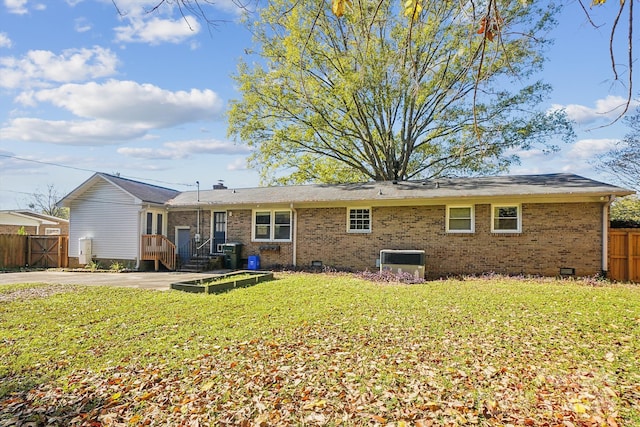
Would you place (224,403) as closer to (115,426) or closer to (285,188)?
(115,426)

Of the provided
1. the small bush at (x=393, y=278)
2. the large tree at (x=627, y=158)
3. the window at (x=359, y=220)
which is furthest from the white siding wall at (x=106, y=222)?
the large tree at (x=627, y=158)

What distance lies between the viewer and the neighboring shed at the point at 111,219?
17.3 metres

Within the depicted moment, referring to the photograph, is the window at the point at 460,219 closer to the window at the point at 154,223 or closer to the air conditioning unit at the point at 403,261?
the air conditioning unit at the point at 403,261

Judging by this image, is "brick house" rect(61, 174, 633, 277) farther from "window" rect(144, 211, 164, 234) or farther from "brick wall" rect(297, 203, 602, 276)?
"window" rect(144, 211, 164, 234)

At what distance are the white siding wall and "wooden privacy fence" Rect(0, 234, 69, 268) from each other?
2.19ft

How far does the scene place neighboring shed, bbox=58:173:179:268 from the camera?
17297 mm

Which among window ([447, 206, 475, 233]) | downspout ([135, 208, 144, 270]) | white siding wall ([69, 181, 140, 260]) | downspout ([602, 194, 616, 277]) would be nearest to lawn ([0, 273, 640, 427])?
downspout ([602, 194, 616, 277])

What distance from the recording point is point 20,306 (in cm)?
827

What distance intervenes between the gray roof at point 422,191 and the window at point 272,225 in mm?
725

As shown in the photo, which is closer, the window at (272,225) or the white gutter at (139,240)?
the window at (272,225)

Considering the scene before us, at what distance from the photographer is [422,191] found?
14.1 metres

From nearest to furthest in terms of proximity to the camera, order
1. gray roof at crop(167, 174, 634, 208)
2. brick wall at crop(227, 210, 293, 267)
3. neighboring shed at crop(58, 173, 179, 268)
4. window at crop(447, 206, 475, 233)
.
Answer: gray roof at crop(167, 174, 634, 208), window at crop(447, 206, 475, 233), brick wall at crop(227, 210, 293, 267), neighboring shed at crop(58, 173, 179, 268)

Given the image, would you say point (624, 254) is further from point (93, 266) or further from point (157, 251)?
point (93, 266)

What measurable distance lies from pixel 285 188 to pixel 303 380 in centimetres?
1460
